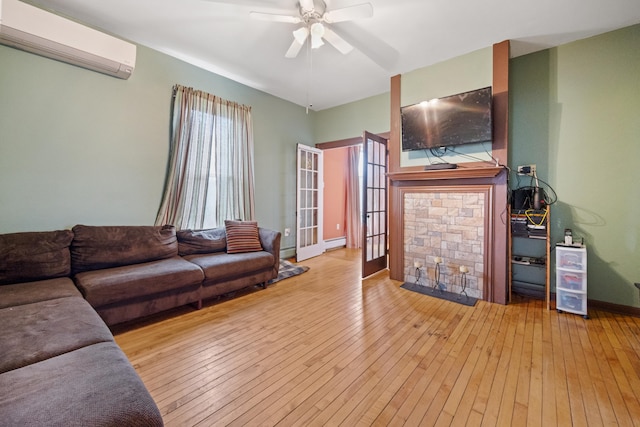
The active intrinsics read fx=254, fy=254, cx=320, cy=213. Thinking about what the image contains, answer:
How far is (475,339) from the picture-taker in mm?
2123

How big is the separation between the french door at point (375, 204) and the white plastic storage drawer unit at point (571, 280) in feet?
6.87

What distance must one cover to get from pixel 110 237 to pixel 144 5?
88.2 inches

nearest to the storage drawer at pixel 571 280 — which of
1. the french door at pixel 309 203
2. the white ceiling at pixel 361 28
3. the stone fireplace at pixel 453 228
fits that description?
the stone fireplace at pixel 453 228

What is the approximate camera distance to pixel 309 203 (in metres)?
5.09

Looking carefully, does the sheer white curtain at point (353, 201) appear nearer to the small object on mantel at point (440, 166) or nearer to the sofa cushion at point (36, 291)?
the small object on mantel at point (440, 166)

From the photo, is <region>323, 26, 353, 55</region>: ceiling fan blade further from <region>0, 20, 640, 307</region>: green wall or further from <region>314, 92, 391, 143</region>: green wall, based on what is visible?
<region>314, 92, 391, 143</region>: green wall

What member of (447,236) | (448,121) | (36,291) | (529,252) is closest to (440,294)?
(447,236)

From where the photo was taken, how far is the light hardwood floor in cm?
140

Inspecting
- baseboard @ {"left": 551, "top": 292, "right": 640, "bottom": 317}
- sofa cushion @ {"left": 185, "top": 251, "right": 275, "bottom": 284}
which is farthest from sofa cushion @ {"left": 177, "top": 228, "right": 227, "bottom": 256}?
baseboard @ {"left": 551, "top": 292, "right": 640, "bottom": 317}

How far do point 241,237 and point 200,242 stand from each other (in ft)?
1.63

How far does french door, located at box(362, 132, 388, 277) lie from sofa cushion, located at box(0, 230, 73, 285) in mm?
3266

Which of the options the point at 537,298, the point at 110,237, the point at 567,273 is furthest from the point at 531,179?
the point at 110,237

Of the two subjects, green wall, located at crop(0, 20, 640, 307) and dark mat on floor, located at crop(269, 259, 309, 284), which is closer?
green wall, located at crop(0, 20, 640, 307)

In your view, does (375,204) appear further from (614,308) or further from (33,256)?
(33,256)
